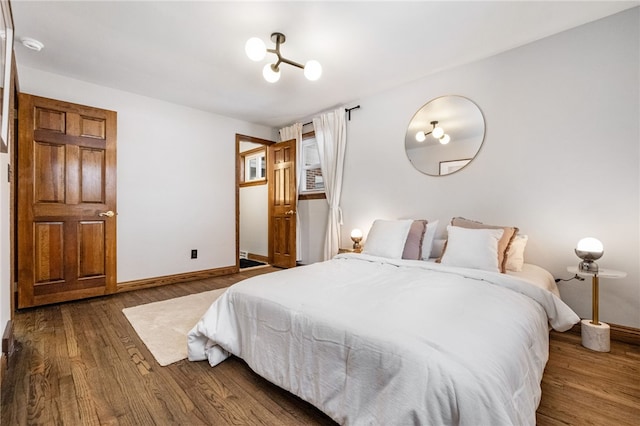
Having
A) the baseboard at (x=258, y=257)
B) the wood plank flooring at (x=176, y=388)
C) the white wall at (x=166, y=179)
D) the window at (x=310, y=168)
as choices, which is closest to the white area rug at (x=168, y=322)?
the wood plank flooring at (x=176, y=388)

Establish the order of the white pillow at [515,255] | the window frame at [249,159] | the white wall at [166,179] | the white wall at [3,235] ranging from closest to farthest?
1. the white wall at [3,235]
2. the white pillow at [515,255]
3. the white wall at [166,179]
4. the window frame at [249,159]

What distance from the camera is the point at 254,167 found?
593 centimetres

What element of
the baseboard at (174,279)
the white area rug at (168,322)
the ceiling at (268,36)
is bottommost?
the white area rug at (168,322)

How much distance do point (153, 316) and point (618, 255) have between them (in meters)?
3.90

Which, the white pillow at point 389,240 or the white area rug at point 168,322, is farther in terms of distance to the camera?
the white pillow at point 389,240

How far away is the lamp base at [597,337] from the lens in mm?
2025

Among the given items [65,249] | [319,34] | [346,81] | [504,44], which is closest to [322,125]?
[346,81]

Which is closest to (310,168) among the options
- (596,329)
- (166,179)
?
(166,179)

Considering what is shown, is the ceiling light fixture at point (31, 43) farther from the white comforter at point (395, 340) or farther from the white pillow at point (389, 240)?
the white pillow at point (389, 240)

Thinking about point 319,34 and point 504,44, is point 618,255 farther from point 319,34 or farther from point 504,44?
point 319,34

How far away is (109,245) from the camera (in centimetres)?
322

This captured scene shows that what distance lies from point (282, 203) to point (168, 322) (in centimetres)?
261

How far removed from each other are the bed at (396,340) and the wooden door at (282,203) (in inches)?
98.6

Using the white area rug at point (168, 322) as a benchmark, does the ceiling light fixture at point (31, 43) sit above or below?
above
